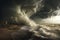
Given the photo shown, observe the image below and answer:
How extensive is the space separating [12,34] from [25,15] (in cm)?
148

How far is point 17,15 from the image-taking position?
25.2 feet

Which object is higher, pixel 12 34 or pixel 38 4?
pixel 38 4

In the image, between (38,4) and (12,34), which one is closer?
(12,34)

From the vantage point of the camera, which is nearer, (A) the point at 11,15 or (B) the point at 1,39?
(B) the point at 1,39

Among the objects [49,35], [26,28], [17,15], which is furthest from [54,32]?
[17,15]

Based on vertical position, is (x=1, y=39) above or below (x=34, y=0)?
below

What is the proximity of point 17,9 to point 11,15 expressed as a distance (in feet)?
0.91

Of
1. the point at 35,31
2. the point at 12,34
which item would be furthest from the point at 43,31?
the point at 12,34

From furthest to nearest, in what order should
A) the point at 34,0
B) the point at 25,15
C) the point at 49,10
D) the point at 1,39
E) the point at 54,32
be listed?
the point at 49,10, the point at 25,15, the point at 34,0, the point at 54,32, the point at 1,39

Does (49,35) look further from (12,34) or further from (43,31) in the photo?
(12,34)

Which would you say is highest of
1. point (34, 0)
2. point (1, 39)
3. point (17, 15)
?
point (34, 0)

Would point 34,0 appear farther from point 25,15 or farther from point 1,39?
point 1,39

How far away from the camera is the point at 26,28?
7.19 m

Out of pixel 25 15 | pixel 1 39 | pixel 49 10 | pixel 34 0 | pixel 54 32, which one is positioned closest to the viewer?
pixel 1 39
